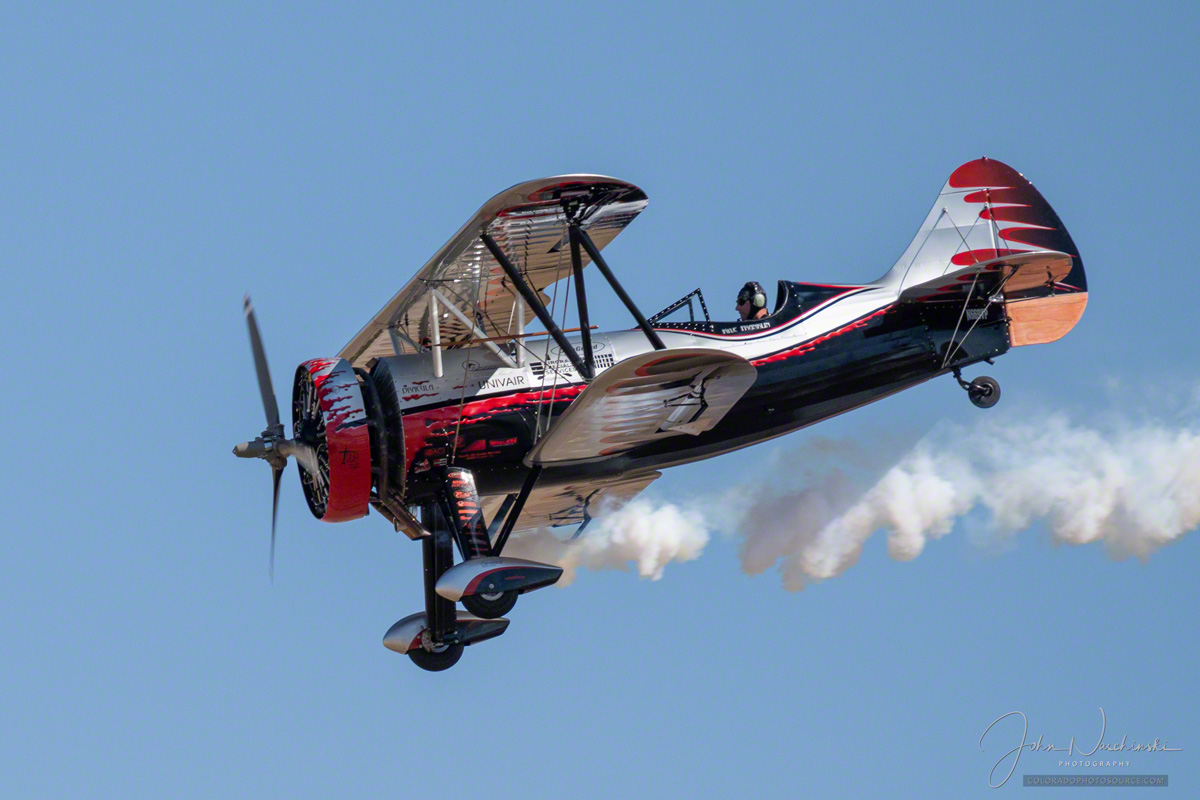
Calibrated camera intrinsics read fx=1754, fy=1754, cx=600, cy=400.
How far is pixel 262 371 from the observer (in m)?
20.1

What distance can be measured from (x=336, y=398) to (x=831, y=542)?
7.10m

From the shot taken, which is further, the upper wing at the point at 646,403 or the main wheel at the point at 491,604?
the main wheel at the point at 491,604

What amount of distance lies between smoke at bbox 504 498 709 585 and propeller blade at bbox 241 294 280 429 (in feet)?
13.3

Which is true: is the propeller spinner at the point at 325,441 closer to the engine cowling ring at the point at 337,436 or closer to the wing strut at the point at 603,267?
the engine cowling ring at the point at 337,436

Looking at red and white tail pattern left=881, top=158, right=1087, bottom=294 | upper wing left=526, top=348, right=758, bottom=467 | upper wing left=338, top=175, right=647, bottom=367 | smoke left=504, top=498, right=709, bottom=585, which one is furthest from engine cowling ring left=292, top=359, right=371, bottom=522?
red and white tail pattern left=881, top=158, right=1087, bottom=294

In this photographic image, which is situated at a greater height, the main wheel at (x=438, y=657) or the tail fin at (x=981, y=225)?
the tail fin at (x=981, y=225)

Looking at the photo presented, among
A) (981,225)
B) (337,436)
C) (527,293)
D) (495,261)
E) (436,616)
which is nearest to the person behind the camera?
(527,293)

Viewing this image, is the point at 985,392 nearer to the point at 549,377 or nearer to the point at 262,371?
the point at 549,377

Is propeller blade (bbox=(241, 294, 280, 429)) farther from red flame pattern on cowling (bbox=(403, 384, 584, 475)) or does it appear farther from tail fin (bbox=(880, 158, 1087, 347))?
tail fin (bbox=(880, 158, 1087, 347))

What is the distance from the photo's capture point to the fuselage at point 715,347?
19.1 meters

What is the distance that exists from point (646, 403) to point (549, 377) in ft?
4.71

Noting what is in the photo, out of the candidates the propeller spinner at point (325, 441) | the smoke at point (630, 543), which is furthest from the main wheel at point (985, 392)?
the propeller spinner at point (325, 441)

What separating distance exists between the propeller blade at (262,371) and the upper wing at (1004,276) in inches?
296

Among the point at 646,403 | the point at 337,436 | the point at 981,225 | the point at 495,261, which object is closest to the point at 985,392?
the point at 981,225
